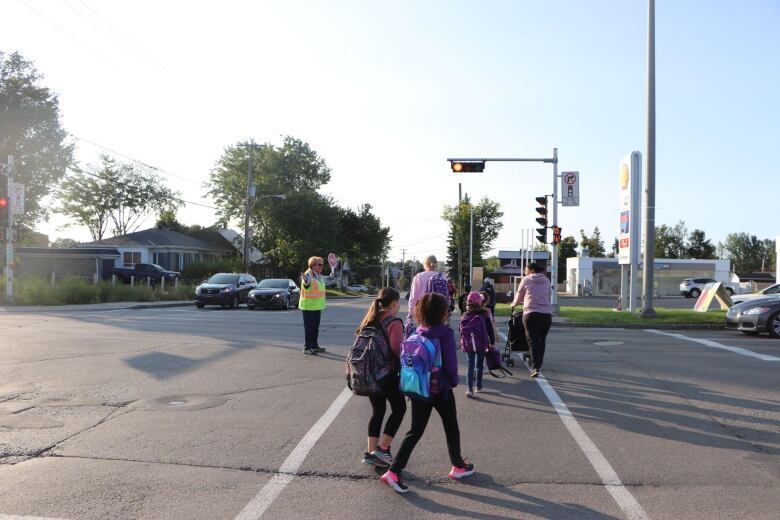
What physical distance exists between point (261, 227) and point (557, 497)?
61.4 meters

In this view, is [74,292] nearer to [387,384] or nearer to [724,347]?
[724,347]

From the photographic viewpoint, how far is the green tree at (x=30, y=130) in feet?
145

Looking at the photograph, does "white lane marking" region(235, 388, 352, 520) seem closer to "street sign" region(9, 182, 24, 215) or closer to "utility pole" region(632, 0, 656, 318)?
"utility pole" region(632, 0, 656, 318)

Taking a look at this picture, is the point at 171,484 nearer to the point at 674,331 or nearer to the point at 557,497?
the point at 557,497

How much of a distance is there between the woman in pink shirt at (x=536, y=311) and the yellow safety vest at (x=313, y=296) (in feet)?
11.8

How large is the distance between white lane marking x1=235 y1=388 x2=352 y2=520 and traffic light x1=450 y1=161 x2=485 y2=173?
15065 millimetres

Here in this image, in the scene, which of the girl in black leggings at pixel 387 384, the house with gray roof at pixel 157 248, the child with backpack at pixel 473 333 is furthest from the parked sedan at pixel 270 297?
the house with gray roof at pixel 157 248

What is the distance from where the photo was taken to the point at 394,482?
15.6 feet

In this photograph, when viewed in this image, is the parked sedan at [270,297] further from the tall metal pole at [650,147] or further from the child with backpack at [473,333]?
the child with backpack at [473,333]

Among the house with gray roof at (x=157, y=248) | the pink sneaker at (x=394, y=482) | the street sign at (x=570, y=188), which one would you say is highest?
the street sign at (x=570, y=188)

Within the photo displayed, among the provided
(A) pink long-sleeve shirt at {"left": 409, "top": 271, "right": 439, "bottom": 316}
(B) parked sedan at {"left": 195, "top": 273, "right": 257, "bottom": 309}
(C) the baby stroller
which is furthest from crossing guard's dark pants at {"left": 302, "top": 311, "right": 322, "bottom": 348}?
(B) parked sedan at {"left": 195, "top": 273, "right": 257, "bottom": 309}

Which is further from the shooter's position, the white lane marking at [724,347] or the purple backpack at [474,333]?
the white lane marking at [724,347]

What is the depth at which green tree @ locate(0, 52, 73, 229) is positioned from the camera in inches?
1737

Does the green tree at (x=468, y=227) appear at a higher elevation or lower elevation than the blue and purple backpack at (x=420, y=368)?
higher
